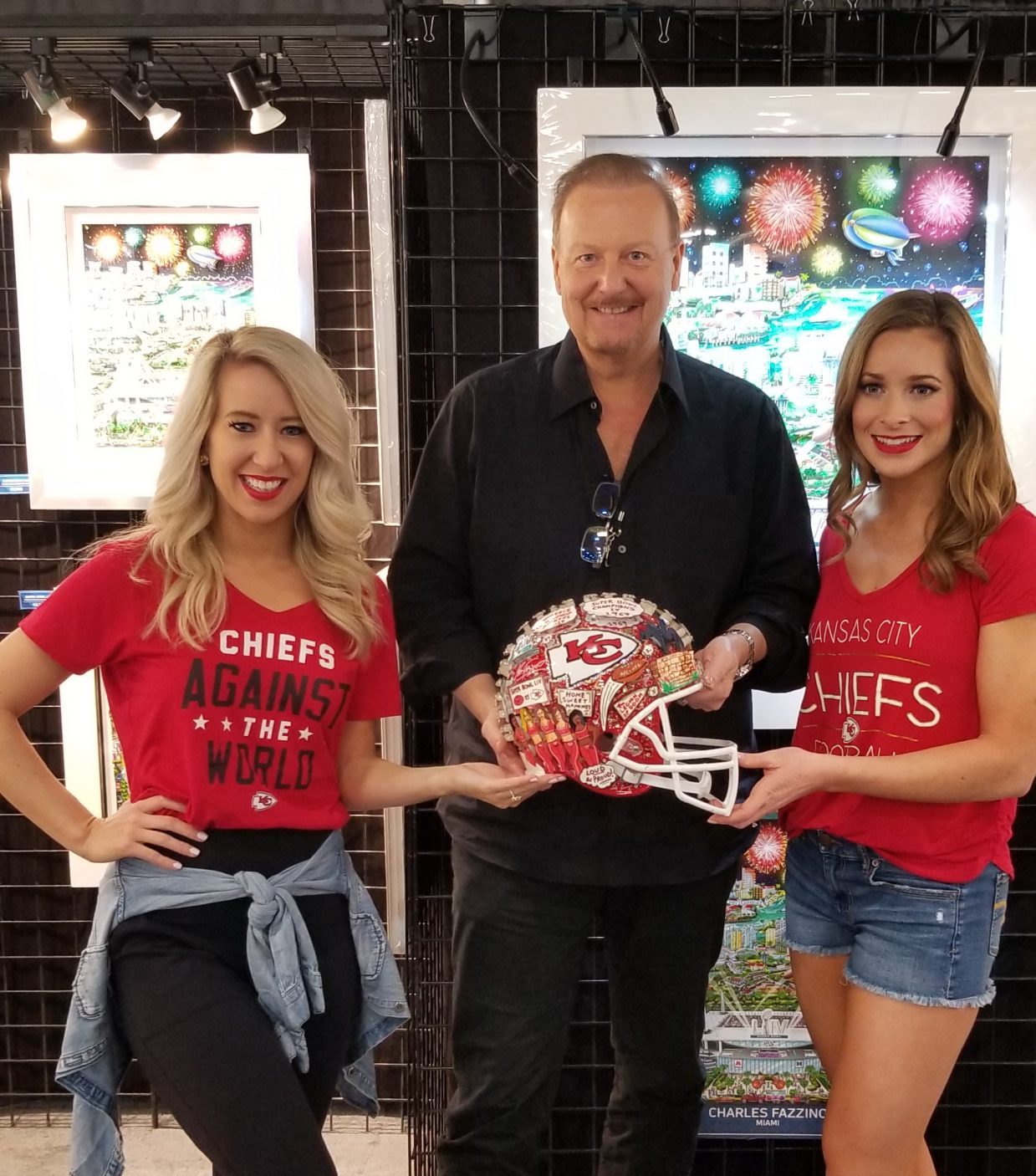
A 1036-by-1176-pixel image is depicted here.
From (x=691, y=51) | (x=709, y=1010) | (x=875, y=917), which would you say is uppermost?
(x=691, y=51)

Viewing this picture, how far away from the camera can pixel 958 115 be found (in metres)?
1.96

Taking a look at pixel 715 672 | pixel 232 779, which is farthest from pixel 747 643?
pixel 232 779

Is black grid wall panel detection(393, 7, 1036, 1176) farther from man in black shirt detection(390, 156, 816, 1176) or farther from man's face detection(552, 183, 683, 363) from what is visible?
man's face detection(552, 183, 683, 363)

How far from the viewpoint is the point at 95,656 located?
60.1 inches

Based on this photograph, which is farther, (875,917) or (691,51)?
(691,51)

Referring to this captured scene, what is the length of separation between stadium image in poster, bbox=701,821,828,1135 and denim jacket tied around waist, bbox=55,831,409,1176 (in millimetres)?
1218

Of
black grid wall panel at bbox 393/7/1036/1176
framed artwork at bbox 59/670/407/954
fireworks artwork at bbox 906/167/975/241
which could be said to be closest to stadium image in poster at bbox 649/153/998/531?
fireworks artwork at bbox 906/167/975/241

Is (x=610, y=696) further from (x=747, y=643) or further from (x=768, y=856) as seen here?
(x=768, y=856)

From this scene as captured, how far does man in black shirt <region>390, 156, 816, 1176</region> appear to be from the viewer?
5.48 ft

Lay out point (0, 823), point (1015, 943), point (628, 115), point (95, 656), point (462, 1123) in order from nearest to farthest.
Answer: point (95, 656) → point (462, 1123) → point (628, 115) → point (1015, 943) → point (0, 823)

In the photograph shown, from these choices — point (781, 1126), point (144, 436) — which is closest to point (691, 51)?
point (144, 436)

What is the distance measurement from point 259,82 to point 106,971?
1728 millimetres

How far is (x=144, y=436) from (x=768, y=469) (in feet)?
5.07

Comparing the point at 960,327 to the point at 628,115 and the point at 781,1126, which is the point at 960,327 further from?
the point at 781,1126
